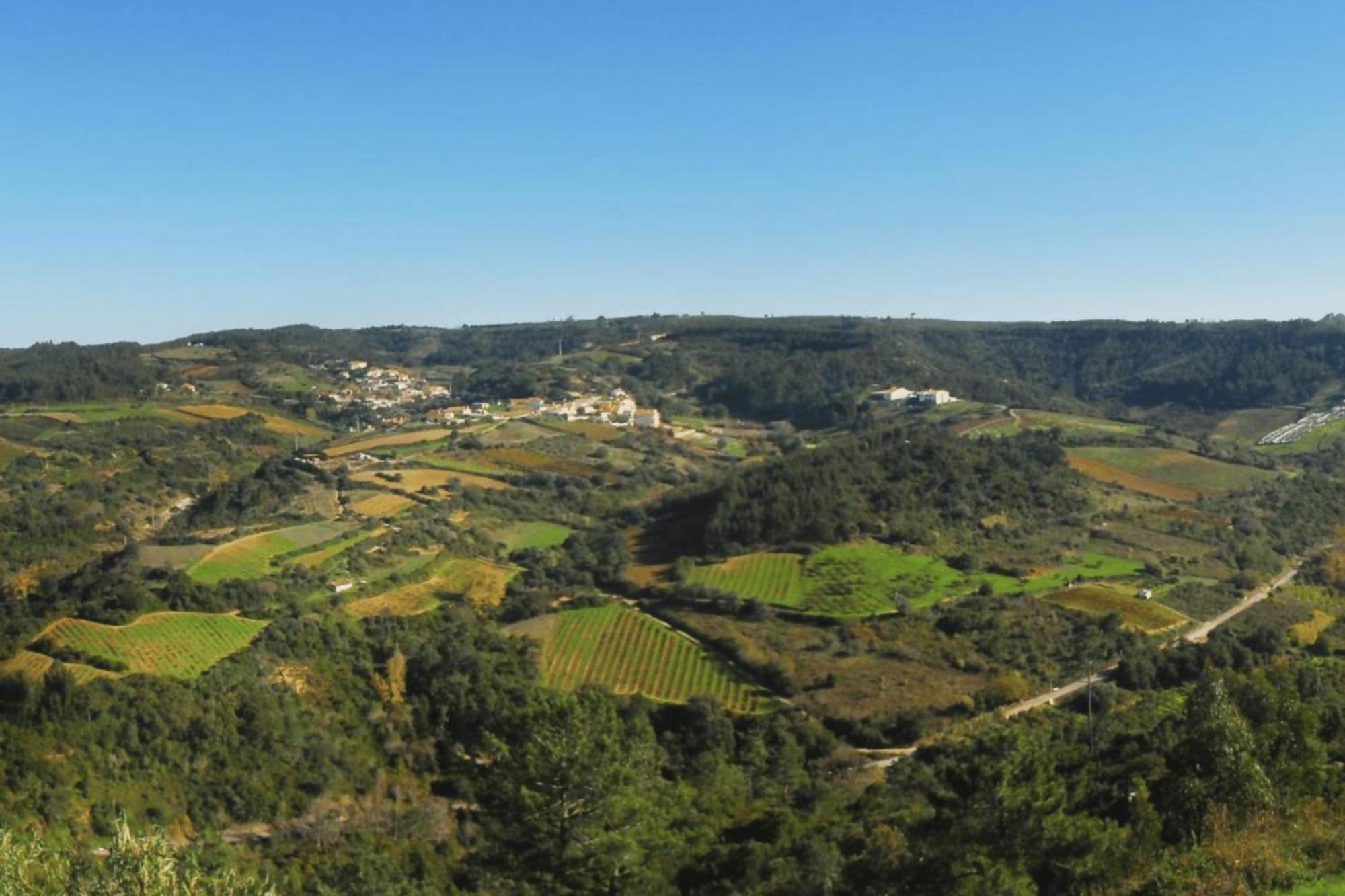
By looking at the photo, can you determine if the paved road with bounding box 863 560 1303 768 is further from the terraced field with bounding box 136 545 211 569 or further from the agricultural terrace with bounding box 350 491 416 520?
the agricultural terrace with bounding box 350 491 416 520

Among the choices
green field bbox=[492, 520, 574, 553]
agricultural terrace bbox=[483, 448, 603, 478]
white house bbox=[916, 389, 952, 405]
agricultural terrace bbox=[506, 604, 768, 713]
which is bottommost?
agricultural terrace bbox=[506, 604, 768, 713]

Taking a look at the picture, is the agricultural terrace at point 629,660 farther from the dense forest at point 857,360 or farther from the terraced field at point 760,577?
the dense forest at point 857,360

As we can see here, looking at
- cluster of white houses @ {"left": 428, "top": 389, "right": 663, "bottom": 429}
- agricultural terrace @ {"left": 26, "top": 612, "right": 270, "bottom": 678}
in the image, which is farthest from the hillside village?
agricultural terrace @ {"left": 26, "top": 612, "right": 270, "bottom": 678}

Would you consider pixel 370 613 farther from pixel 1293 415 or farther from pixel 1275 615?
pixel 1293 415

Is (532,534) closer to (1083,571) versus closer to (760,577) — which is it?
(760,577)

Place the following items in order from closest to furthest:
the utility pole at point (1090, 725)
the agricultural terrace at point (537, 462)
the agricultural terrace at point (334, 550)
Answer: the utility pole at point (1090, 725)
the agricultural terrace at point (334, 550)
the agricultural terrace at point (537, 462)

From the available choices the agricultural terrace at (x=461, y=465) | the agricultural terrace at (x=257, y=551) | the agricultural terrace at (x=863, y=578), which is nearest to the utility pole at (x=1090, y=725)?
the agricultural terrace at (x=863, y=578)

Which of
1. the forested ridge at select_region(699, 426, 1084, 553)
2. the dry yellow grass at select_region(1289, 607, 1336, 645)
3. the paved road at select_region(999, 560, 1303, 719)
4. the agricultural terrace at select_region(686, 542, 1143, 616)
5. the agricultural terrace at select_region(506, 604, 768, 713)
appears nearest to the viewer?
the paved road at select_region(999, 560, 1303, 719)
